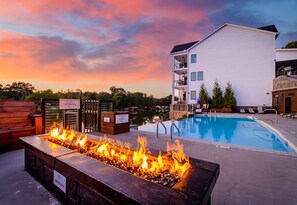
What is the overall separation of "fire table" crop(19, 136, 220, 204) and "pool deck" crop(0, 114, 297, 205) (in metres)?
0.34

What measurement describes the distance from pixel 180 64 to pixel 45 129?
20.7 meters

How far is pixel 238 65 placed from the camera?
17438 mm

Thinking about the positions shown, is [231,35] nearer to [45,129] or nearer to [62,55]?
Result: [62,55]

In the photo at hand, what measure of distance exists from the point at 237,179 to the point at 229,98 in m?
16.5

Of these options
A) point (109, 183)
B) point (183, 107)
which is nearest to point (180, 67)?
point (183, 107)

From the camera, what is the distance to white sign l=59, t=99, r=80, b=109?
485cm

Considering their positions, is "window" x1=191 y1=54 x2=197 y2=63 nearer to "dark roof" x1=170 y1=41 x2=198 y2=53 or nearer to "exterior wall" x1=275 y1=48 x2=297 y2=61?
"dark roof" x1=170 y1=41 x2=198 y2=53

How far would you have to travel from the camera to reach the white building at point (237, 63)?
53.1 ft

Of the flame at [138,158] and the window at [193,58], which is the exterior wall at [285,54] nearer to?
the window at [193,58]

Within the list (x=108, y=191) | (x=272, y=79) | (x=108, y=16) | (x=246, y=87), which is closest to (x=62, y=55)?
(x=108, y=16)

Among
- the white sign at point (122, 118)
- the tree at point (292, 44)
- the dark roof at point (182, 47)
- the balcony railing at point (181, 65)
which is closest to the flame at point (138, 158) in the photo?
the white sign at point (122, 118)

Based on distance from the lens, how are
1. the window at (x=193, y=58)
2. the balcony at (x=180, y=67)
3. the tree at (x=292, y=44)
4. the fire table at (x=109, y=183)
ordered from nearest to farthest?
the fire table at (x=109, y=183)
the window at (x=193, y=58)
the balcony at (x=180, y=67)
the tree at (x=292, y=44)

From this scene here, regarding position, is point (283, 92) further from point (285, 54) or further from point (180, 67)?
point (180, 67)

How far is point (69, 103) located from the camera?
202 inches
